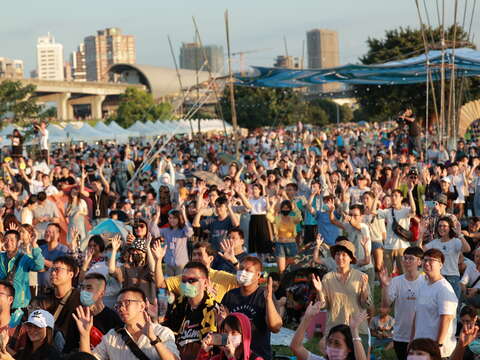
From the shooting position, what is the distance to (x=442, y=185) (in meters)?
13.0

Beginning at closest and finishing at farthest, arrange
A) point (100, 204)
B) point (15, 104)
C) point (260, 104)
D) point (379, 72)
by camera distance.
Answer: point (100, 204) < point (379, 72) < point (15, 104) < point (260, 104)

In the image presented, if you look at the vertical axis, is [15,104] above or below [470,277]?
above

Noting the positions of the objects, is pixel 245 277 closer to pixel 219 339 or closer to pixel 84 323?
pixel 219 339

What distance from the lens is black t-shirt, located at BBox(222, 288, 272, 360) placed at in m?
5.71

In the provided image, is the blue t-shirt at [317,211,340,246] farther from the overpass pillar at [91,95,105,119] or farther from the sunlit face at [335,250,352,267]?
the overpass pillar at [91,95,105,119]

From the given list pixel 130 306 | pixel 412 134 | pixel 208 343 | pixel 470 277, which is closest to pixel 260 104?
pixel 412 134

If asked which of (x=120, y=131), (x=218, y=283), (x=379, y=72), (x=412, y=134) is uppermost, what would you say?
(x=379, y=72)

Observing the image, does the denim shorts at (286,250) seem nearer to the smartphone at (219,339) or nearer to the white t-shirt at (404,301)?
the white t-shirt at (404,301)

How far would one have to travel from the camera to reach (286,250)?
11.2 meters

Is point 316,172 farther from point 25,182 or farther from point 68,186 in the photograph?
point 25,182

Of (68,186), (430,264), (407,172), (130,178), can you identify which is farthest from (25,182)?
(430,264)

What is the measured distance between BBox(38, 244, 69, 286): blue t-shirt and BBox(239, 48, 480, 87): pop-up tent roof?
12550mm

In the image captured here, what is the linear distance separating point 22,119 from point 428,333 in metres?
39.0

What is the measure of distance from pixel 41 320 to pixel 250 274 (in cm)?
154
